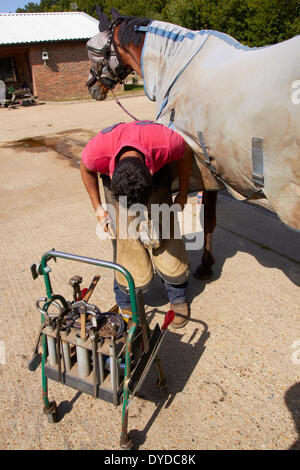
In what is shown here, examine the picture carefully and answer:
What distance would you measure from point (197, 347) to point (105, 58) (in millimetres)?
2257

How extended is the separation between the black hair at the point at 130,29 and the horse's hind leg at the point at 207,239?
1264 millimetres

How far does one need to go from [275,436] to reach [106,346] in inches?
39.1

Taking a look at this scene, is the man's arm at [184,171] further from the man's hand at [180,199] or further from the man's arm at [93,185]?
the man's arm at [93,185]

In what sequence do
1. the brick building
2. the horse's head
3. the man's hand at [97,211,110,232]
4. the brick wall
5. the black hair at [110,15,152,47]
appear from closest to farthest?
1. the man's hand at [97,211,110,232]
2. the black hair at [110,15,152,47]
3. the horse's head
4. the brick building
5. the brick wall

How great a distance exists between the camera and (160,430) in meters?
2.06

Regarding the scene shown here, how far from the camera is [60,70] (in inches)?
740

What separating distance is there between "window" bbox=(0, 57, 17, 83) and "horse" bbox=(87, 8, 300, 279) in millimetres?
21791

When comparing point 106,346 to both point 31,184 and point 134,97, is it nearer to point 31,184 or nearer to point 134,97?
point 31,184

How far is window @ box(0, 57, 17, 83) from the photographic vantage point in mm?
21875

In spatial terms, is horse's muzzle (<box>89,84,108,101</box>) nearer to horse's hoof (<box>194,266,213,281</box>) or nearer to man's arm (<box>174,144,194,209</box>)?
man's arm (<box>174,144,194,209</box>)

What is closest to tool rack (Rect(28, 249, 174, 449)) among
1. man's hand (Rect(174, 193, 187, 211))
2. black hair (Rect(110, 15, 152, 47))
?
man's hand (Rect(174, 193, 187, 211))

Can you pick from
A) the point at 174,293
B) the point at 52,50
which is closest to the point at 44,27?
the point at 52,50
